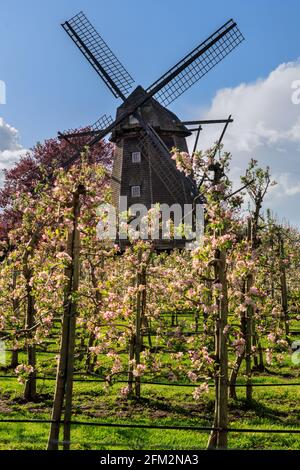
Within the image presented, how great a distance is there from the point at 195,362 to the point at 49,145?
163ft

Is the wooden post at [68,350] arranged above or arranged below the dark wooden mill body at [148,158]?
below

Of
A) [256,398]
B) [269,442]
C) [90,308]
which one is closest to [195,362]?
[269,442]

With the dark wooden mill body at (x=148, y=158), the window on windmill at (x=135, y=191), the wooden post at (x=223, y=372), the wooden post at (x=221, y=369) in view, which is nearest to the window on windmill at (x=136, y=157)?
the dark wooden mill body at (x=148, y=158)

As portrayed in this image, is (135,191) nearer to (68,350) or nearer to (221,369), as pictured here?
(221,369)

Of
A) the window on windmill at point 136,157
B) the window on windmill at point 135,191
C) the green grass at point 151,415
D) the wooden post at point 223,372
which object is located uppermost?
the window on windmill at point 136,157

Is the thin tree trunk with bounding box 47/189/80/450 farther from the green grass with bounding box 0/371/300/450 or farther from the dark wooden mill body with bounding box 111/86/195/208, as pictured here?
the dark wooden mill body with bounding box 111/86/195/208

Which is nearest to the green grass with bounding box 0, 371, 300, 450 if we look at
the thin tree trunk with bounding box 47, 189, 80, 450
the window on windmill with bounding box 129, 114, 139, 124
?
the thin tree trunk with bounding box 47, 189, 80, 450

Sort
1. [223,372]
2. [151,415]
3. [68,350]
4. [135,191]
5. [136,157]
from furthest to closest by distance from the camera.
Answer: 1. [136,157]
2. [135,191]
3. [151,415]
4. [223,372]
5. [68,350]

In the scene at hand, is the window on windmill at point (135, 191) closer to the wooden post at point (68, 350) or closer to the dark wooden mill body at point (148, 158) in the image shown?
the dark wooden mill body at point (148, 158)

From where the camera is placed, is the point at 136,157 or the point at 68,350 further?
the point at 136,157

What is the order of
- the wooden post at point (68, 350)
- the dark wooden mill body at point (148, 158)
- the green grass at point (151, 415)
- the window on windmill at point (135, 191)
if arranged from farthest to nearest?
the window on windmill at point (135, 191) → the dark wooden mill body at point (148, 158) → the green grass at point (151, 415) → the wooden post at point (68, 350)

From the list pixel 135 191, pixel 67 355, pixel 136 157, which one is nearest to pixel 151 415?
pixel 67 355

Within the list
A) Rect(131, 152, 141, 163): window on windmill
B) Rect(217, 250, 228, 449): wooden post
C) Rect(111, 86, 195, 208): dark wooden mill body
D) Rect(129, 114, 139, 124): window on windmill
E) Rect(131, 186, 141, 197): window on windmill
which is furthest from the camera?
Rect(131, 152, 141, 163): window on windmill
